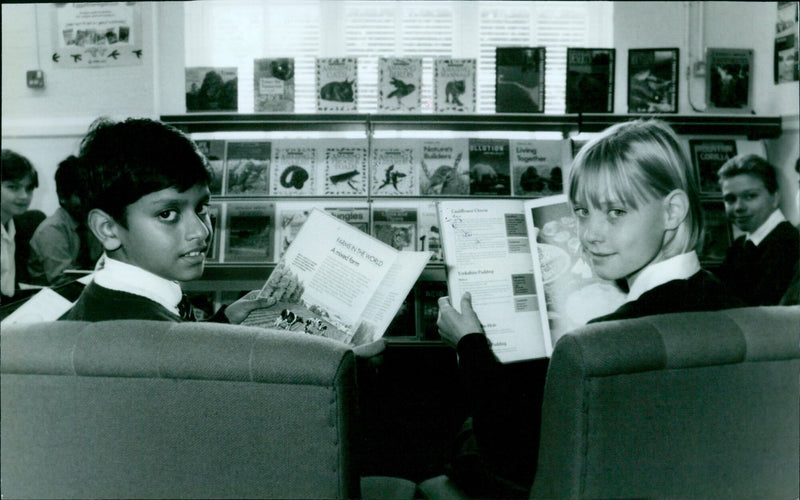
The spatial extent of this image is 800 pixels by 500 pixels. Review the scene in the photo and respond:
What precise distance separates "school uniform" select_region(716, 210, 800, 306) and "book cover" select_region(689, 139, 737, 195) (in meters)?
0.69

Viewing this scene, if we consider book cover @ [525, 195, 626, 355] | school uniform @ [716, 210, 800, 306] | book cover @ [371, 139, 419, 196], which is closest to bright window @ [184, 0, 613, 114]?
book cover @ [371, 139, 419, 196]

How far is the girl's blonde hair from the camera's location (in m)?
0.92

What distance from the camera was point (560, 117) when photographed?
3178 mm

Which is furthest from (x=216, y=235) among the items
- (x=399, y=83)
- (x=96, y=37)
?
(x=96, y=37)

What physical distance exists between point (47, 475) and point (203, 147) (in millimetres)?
2936

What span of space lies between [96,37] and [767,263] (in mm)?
4059

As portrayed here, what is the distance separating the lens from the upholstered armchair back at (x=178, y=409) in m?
0.55

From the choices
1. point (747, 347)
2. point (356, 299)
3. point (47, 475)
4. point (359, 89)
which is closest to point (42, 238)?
point (359, 89)

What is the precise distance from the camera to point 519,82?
332 cm

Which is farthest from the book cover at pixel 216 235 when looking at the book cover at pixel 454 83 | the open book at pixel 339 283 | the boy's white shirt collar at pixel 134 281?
the boy's white shirt collar at pixel 134 281

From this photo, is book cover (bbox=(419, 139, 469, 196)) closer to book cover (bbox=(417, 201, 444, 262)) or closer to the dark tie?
book cover (bbox=(417, 201, 444, 262))

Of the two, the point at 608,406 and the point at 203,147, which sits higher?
the point at 203,147

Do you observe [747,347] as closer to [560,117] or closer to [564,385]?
[564,385]

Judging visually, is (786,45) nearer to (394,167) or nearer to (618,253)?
(394,167)
